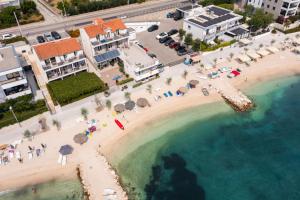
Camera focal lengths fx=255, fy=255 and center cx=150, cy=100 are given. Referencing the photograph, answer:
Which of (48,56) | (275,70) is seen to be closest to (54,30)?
(48,56)

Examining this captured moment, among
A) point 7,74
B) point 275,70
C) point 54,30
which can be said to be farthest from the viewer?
point 54,30

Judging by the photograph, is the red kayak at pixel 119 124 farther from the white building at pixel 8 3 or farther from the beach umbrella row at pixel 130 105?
the white building at pixel 8 3

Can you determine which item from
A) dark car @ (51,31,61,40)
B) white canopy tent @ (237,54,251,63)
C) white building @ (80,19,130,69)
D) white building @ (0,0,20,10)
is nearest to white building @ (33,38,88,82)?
white building @ (80,19,130,69)

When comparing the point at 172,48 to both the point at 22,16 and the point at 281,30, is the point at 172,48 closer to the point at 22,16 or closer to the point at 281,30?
the point at 281,30

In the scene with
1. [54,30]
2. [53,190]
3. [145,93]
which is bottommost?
[53,190]

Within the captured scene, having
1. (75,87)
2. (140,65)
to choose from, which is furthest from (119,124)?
(140,65)

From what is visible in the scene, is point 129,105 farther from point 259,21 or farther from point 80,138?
point 259,21

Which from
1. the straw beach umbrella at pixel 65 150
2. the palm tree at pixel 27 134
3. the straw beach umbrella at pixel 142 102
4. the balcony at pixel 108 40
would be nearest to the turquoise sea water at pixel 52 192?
the straw beach umbrella at pixel 65 150
